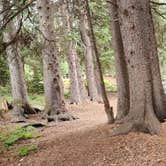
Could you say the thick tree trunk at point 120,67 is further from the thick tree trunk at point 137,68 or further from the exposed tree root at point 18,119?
the exposed tree root at point 18,119

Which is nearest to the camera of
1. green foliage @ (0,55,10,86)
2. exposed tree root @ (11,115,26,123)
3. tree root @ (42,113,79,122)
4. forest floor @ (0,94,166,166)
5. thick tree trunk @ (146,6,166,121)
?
forest floor @ (0,94,166,166)

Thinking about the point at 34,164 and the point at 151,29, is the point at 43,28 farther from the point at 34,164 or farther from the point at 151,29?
the point at 34,164

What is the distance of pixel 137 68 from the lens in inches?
286

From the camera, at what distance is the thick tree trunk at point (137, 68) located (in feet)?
23.6

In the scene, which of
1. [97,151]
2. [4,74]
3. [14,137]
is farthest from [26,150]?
[4,74]

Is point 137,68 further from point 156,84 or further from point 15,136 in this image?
point 15,136

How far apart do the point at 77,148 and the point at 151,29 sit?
3.22 meters

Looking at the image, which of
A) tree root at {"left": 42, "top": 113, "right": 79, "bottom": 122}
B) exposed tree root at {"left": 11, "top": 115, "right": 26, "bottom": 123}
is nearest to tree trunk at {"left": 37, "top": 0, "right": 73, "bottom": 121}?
tree root at {"left": 42, "top": 113, "right": 79, "bottom": 122}

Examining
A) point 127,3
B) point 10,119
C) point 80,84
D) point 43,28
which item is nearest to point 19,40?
point 127,3

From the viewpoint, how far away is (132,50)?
7.23 m

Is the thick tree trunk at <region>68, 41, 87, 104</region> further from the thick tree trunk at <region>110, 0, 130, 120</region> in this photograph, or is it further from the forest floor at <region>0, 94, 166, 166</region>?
the forest floor at <region>0, 94, 166, 166</region>

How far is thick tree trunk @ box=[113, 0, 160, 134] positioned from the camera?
718 cm

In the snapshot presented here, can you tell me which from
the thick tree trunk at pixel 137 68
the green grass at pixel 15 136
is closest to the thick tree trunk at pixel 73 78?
the green grass at pixel 15 136

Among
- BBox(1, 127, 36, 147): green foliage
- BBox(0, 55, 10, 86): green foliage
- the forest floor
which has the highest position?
BBox(0, 55, 10, 86): green foliage
